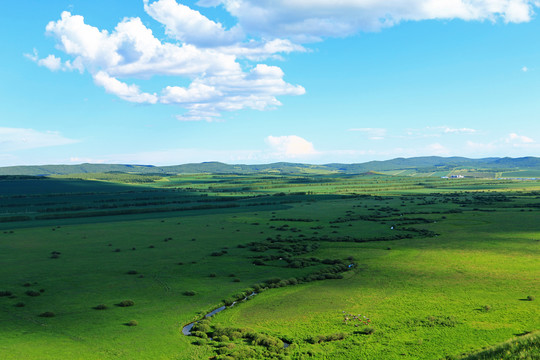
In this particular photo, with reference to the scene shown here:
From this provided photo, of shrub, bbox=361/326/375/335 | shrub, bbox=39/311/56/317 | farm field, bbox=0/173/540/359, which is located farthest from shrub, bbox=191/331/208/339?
shrub, bbox=39/311/56/317

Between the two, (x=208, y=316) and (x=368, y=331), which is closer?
(x=368, y=331)

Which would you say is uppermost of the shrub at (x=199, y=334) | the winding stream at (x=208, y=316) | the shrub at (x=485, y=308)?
the shrub at (x=485, y=308)

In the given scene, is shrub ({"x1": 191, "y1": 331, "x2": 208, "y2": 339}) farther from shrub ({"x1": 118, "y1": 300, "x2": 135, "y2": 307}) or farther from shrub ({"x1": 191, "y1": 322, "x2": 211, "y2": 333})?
shrub ({"x1": 118, "y1": 300, "x2": 135, "y2": 307})

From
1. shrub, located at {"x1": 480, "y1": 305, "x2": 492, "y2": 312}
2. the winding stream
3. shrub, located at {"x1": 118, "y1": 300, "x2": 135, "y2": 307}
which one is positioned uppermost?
shrub, located at {"x1": 480, "y1": 305, "x2": 492, "y2": 312}

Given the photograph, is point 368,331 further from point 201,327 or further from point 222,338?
point 201,327

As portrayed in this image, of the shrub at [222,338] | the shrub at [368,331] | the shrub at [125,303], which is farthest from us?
the shrub at [125,303]

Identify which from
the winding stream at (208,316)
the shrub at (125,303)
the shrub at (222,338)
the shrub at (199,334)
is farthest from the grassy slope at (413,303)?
the shrub at (125,303)

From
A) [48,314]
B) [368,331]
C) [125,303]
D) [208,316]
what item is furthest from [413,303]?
[48,314]

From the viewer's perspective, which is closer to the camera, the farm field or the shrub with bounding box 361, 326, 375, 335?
the farm field

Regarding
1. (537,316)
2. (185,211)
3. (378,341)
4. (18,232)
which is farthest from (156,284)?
(185,211)

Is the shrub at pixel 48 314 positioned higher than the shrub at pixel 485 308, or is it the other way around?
the shrub at pixel 485 308

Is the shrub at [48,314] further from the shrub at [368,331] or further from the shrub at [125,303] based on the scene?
the shrub at [368,331]
